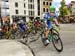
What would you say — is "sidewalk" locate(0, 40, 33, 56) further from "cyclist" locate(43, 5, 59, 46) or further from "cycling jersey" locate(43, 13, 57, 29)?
"cycling jersey" locate(43, 13, 57, 29)

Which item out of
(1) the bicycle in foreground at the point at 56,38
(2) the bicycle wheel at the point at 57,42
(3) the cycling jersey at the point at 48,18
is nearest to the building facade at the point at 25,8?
(3) the cycling jersey at the point at 48,18

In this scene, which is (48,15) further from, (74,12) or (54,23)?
(74,12)

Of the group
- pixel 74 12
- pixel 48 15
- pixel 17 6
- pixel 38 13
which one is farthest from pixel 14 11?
pixel 48 15

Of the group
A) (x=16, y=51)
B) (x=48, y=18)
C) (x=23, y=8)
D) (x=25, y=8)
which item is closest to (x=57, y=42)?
(x=48, y=18)

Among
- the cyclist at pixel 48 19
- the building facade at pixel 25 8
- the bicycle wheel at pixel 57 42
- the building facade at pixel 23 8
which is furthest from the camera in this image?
the building facade at pixel 23 8

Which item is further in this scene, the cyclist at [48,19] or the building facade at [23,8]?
the building facade at [23,8]

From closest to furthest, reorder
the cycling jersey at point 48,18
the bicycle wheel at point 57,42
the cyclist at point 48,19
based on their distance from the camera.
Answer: the bicycle wheel at point 57,42, the cyclist at point 48,19, the cycling jersey at point 48,18

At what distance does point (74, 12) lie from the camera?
113562 mm

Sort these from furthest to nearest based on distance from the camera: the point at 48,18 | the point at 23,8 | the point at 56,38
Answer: the point at 23,8, the point at 48,18, the point at 56,38

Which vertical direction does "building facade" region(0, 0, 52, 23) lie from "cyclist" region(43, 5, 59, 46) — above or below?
below

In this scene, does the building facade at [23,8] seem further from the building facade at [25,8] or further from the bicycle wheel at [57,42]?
the bicycle wheel at [57,42]

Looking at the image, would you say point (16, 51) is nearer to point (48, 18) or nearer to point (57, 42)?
point (48, 18)

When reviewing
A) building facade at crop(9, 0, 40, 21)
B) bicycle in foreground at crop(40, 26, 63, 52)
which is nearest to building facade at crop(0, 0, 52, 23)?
building facade at crop(9, 0, 40, 21)

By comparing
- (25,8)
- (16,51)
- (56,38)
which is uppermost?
(56,38)
